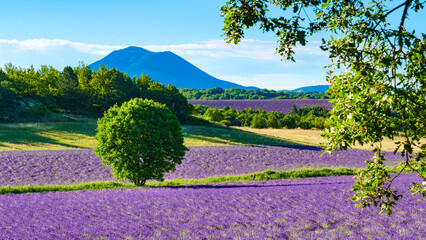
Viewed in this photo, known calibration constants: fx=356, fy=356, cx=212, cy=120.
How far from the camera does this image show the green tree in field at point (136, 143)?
722 inches

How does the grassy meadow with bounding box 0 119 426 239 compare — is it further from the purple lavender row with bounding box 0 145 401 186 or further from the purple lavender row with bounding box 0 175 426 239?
the purple lavender row with bounding box 0 145 401 186

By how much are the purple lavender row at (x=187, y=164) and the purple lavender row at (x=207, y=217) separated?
6.21 metres

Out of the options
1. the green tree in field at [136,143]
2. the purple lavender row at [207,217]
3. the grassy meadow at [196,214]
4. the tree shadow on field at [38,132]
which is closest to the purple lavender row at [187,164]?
the grassy meadow at [196,214]

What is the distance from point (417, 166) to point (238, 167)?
21.8 meters

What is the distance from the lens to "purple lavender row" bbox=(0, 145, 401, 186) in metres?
21.3

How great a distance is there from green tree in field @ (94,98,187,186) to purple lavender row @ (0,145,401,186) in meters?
3.33

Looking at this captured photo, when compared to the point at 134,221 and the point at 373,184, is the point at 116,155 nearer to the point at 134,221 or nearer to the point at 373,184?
the point at 134,221

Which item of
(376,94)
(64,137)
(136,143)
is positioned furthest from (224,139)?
(376,94)

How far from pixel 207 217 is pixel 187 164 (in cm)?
1763

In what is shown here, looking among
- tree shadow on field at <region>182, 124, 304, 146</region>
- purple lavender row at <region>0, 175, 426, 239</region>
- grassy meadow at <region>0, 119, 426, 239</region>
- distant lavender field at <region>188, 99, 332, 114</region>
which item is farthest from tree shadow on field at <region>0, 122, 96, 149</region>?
distant lavender field at <region>188, 99, 332, 114</region>

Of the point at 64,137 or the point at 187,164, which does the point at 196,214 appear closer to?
the point at 187,164

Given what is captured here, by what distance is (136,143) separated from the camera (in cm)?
1848

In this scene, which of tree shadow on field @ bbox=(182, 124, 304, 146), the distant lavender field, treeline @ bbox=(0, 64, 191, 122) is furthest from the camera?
the distant lavender field

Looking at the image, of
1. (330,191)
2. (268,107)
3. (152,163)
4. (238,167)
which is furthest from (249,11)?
(268,107)
